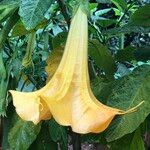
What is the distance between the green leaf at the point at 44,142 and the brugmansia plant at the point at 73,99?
0.37 m

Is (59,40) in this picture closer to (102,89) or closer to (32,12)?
(102,89)

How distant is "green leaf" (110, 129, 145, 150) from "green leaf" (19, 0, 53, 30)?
0.84 feet

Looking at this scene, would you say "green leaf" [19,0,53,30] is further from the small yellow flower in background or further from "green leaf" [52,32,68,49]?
"green leaf" [52,32,68,49]

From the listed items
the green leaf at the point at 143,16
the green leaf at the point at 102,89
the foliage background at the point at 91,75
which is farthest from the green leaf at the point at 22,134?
the green leaf at the point at 143,16

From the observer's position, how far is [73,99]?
548mm

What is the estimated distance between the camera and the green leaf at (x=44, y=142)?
3.02ft

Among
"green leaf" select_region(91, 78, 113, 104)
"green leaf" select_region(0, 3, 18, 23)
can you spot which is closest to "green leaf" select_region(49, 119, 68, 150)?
"green leaf" select_region(91, 78, 113, 104)

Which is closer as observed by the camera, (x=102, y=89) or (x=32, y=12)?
(x=32, y=12)

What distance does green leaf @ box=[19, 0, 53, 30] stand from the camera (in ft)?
1.95

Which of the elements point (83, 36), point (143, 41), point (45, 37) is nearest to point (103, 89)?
point (83, 36)

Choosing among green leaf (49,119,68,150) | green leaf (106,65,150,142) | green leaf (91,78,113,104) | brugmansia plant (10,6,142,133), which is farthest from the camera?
green leaf (49,119,68,150)

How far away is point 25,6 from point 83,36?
0.10 meters

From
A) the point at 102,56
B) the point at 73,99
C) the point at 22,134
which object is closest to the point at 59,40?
the point at 102,56

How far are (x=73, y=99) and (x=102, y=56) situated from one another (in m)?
0.30
